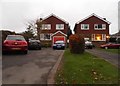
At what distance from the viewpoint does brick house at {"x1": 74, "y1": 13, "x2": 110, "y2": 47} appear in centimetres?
6000

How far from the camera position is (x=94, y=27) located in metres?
60.3

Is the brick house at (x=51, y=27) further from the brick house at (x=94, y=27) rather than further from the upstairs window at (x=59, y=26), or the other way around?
the brick house at (x=94, y=27)

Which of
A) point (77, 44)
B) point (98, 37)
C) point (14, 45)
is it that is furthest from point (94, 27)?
point (14, 45)

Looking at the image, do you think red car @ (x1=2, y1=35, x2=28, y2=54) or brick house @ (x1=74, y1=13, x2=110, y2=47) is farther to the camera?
brick house @ (x1=74, y1=13, x2=110, y2=47)

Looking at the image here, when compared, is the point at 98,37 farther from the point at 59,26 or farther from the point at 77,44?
the point at 77,44

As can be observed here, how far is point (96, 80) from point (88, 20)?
170 feet

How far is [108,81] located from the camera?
8797 mm

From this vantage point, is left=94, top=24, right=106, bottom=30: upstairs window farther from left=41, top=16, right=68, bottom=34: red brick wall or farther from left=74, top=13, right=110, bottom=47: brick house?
left=41, top=16, right=68, bottom=34: red brick wall

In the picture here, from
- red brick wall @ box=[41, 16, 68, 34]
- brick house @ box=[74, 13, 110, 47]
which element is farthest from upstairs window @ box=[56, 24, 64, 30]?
brick house @ box=[74, 13, 110, 47]

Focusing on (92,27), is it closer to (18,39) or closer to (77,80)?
(18,39)

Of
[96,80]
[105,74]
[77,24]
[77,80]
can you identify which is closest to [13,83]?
[77,80]

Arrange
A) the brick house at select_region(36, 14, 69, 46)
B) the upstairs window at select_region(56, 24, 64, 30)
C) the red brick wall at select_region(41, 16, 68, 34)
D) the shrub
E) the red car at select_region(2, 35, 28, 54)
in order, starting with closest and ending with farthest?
the red car at select_region(2, 35, 28, 54), the shrub, the brick house at select_region(36, 14, 69, 46), the red brick wall at select_region(41, 16, 68, 34), the upstairs window at select_region(56, 24, 64, 30)

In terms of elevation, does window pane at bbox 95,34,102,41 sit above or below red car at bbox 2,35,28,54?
above

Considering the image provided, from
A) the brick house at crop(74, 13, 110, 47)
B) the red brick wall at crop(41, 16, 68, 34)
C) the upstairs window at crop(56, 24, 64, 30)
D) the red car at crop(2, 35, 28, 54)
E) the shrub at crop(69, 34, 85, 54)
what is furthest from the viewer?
the upstairs window at crop(56, 24, 64, 30)
